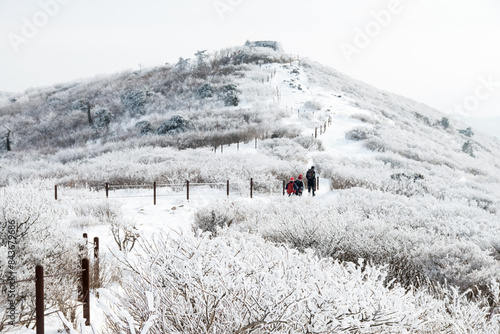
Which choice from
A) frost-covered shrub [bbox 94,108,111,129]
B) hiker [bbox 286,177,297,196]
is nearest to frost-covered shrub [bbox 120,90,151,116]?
frost-covered shrub [bbox 94,108,111,129]

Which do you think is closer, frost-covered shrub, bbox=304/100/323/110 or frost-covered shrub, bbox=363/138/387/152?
frost-covered shrub, bbox=363/138/387/152

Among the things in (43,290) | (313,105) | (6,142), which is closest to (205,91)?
(313,105)

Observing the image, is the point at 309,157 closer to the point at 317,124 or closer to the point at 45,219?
the point at 317,124

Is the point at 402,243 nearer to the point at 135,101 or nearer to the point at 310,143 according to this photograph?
the point at 310,143

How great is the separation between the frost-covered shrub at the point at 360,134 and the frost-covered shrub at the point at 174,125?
15760 millimetres

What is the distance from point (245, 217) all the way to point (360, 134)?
21.4m

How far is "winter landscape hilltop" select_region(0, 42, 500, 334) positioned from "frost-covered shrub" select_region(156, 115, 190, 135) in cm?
23

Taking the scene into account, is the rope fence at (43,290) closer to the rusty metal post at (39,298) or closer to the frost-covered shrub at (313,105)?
the rusty metal post at (39,298)

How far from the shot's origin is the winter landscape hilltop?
278 cm

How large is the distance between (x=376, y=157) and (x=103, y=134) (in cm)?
3035

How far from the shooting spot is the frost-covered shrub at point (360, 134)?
27734 mm

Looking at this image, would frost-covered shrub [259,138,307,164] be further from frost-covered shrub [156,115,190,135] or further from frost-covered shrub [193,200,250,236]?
frost-covered shrub [193,200,250,236]

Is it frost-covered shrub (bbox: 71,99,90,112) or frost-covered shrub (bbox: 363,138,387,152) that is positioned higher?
frost-covered shrub (bbox: 71,99,90,112)

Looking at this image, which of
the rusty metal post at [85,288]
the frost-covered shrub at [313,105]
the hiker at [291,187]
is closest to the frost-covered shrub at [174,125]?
the frost-covered shrub at [313,105]
